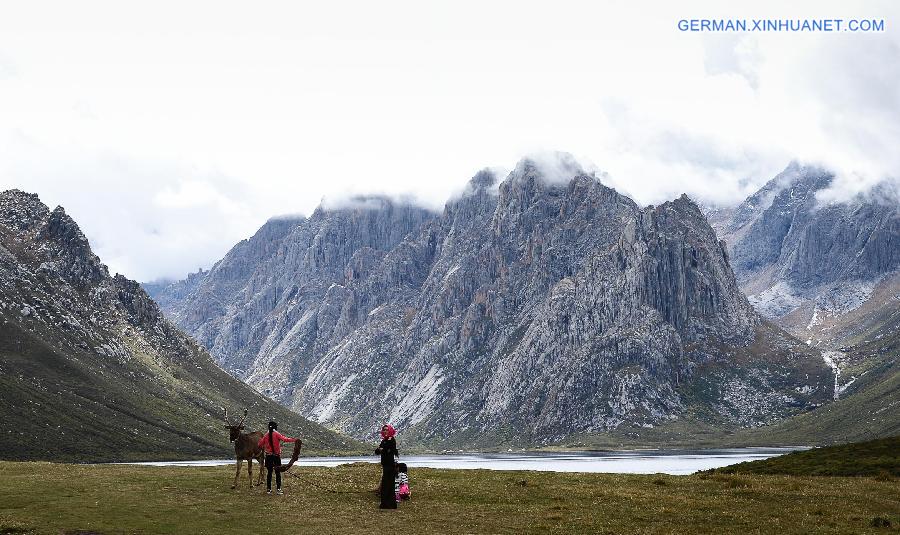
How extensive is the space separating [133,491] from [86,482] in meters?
4.76

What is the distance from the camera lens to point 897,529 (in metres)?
39.2

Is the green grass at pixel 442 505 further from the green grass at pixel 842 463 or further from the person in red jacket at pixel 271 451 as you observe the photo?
the green grass at pixel 842 463

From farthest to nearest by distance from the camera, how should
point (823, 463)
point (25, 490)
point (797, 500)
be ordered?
point (823, 463), point (797, 500), point (25, 490)

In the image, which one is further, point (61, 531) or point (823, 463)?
point (823, 463)

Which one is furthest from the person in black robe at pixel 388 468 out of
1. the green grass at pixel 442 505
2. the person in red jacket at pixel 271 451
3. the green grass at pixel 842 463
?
the green grass at pixel 842 463

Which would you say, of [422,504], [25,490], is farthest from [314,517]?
[25,490]

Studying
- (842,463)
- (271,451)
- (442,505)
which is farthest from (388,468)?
(842,463)

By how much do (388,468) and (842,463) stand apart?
46823mm

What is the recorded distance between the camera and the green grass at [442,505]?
3809cm

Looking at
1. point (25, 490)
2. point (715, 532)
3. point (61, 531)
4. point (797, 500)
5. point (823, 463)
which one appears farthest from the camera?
point (823, 463)

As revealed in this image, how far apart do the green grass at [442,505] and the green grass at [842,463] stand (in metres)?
9.96

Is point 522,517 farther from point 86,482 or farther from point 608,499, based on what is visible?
point 86,482

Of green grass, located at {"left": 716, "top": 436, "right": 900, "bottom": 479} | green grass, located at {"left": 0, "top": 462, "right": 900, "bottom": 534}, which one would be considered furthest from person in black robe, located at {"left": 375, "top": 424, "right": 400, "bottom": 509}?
green grass, located at {"left": 716, "top": 436, "right": 900, "bottom": 479}

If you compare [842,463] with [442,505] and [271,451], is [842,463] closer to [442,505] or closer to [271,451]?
[442,505]
